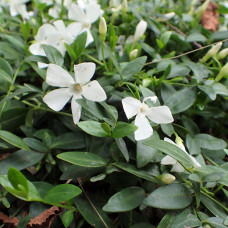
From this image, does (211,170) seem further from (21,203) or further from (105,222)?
(21,203)

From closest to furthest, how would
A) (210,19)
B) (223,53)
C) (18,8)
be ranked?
(223,53) → (18,8) → (210,19)

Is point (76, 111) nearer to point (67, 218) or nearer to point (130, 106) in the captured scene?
point (130, 106)

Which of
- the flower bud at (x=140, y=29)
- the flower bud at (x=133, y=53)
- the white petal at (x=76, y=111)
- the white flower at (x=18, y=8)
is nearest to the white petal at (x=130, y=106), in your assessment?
the white petal at (x=76, y=111)

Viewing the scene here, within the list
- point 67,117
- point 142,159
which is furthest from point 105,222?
point 67,117

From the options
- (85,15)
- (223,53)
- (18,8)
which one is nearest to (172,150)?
(223,53)

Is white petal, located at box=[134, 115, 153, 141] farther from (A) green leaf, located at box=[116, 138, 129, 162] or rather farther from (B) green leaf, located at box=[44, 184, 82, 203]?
(B) green leaf, located at box=[44, 184, 82, 203]

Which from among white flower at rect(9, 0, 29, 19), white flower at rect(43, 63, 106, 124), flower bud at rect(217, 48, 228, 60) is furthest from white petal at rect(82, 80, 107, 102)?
white flower at rect(9, 0, 29, 19)
